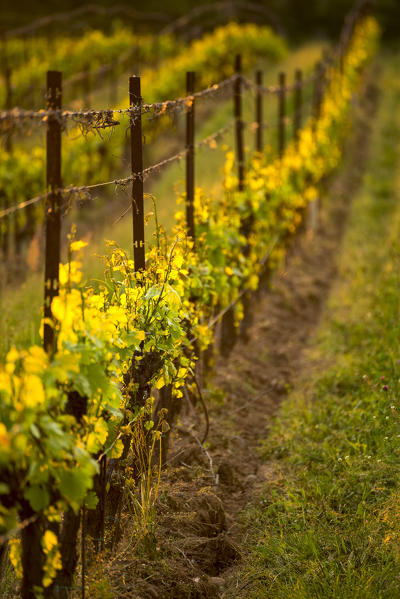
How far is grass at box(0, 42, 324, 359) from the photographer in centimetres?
694

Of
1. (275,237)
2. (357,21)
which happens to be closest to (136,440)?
(275,237)

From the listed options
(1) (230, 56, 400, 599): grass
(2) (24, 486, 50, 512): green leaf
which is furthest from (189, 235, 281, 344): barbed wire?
(2) (24, 486, 50, 512): green leaf

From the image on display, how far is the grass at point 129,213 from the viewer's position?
6.94m

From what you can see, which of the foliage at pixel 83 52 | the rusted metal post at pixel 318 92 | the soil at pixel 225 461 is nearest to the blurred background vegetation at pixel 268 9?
the foliage at pixel 83 52

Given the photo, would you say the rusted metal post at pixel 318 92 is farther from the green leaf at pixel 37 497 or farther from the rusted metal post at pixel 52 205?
the green leaf at pixel 37 497

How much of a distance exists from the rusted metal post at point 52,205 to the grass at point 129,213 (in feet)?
2.04

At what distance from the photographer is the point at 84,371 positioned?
317 cm

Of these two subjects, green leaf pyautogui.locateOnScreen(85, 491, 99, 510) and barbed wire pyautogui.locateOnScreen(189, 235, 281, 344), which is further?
barbed wire pyautogui.locateOnScreen(189, 235, 281, 344)

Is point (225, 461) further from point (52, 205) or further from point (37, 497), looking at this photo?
point (52, 205)

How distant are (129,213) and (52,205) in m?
10.4

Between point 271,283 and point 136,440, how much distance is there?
5154 mm

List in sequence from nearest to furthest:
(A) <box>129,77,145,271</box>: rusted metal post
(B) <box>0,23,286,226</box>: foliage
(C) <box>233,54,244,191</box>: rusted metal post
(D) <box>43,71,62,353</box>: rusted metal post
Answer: (D) <box>43,71,62,353</box>: rusted metal post, (A) <box>129,77,145,271</box>: rusted metal post, (C) <box>233,54,244,191</box>: rusted metal post, (B) <box>0,23,286,226</box>: foliage

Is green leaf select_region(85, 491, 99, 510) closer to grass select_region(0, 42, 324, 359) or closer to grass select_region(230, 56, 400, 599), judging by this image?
grass select_region(0, 42, 324, 359)

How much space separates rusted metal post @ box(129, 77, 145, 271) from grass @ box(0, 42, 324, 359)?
23 centimetres
